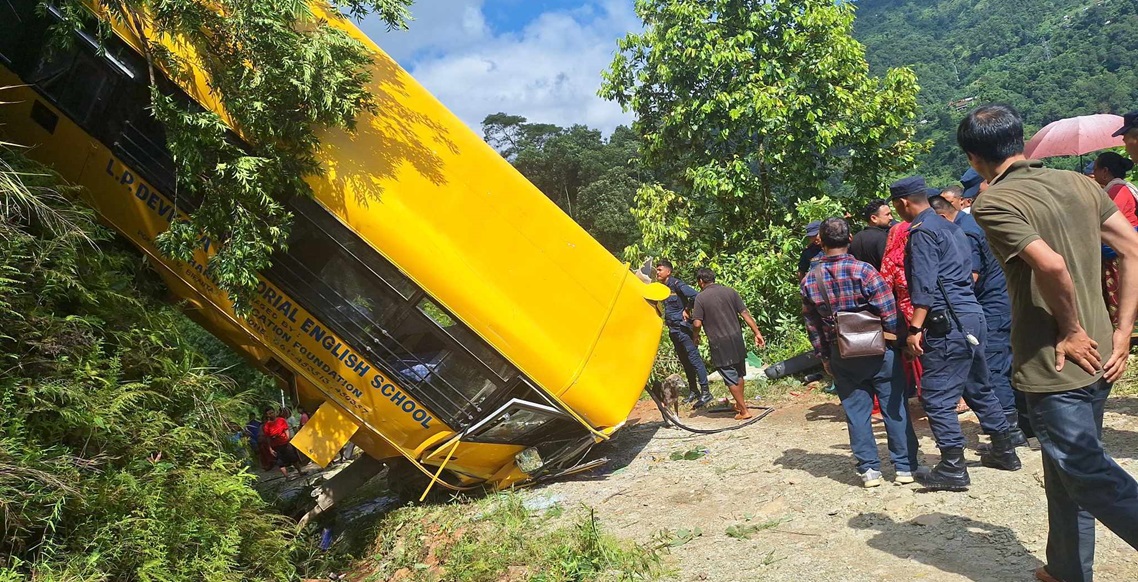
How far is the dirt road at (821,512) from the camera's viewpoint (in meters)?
4.00

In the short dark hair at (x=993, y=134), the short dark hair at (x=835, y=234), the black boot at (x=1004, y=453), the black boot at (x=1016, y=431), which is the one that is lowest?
the black boot at (x=1004, y=453)

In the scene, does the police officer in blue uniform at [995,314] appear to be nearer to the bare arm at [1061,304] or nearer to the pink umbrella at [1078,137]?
the bare arm at [1061,304]

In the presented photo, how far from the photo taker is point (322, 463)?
19.3ft

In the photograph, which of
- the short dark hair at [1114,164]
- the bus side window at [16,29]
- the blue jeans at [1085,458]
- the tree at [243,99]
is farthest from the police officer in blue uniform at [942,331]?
the bus side window at [16,29]

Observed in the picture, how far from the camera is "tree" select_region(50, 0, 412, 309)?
15.3 feet

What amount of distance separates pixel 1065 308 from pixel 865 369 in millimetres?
2400

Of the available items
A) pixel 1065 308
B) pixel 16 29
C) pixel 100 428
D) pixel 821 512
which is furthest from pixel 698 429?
pixel 16 29

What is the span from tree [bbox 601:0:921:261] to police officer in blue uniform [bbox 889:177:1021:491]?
7034 mm

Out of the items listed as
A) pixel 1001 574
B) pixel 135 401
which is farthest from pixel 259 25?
pixel 1001 574

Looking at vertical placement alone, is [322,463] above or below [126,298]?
below

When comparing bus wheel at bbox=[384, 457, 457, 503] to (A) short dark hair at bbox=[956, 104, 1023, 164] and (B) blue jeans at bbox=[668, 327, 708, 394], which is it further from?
(A) short dark hair at bbox=[956, 104, 1023, 164]

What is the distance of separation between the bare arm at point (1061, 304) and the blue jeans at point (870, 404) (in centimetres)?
226

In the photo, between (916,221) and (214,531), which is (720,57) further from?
(214,531)

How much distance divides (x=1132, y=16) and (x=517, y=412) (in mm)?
73884
